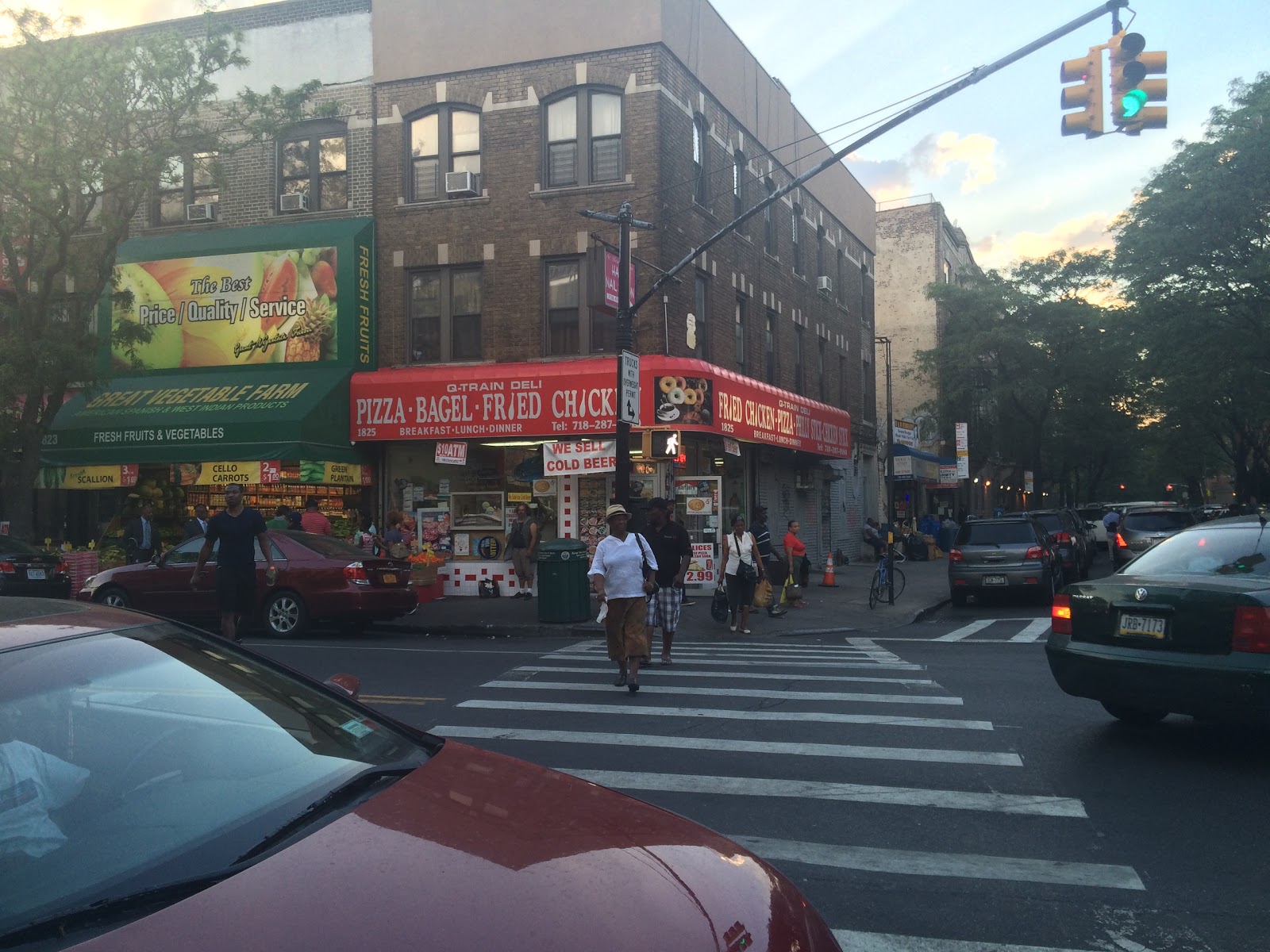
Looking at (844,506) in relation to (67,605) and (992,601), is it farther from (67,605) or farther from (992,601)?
(67,605)

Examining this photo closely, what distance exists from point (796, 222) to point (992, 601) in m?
12.2

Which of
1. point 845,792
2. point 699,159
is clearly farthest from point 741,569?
point 699,159

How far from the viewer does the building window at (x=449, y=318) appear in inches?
858

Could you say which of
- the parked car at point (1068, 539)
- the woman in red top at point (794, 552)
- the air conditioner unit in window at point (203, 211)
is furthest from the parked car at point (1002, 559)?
the air conditioner unit in window at point (203, 211)

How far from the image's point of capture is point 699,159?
892 inches

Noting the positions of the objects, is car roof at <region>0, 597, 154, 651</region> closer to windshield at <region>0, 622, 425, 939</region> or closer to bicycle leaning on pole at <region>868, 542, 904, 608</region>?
windshield at <region>0, 622, 425, 939</region>

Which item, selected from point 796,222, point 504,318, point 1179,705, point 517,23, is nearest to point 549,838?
point 1179,705

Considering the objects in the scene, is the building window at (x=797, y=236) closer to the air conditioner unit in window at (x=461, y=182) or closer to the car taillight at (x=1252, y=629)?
the air conditioner unit in window at (x=461, y=182)

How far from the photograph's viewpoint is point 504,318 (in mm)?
21344

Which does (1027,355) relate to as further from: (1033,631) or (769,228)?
(1033,631)

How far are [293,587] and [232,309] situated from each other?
932 centimetres

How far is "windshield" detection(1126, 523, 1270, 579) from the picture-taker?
7137 mm

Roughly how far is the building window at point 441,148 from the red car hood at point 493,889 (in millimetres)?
20248

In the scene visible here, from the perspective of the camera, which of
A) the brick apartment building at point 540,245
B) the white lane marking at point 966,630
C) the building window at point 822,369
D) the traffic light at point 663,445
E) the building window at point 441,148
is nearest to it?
the white lane marking at point 966,630
